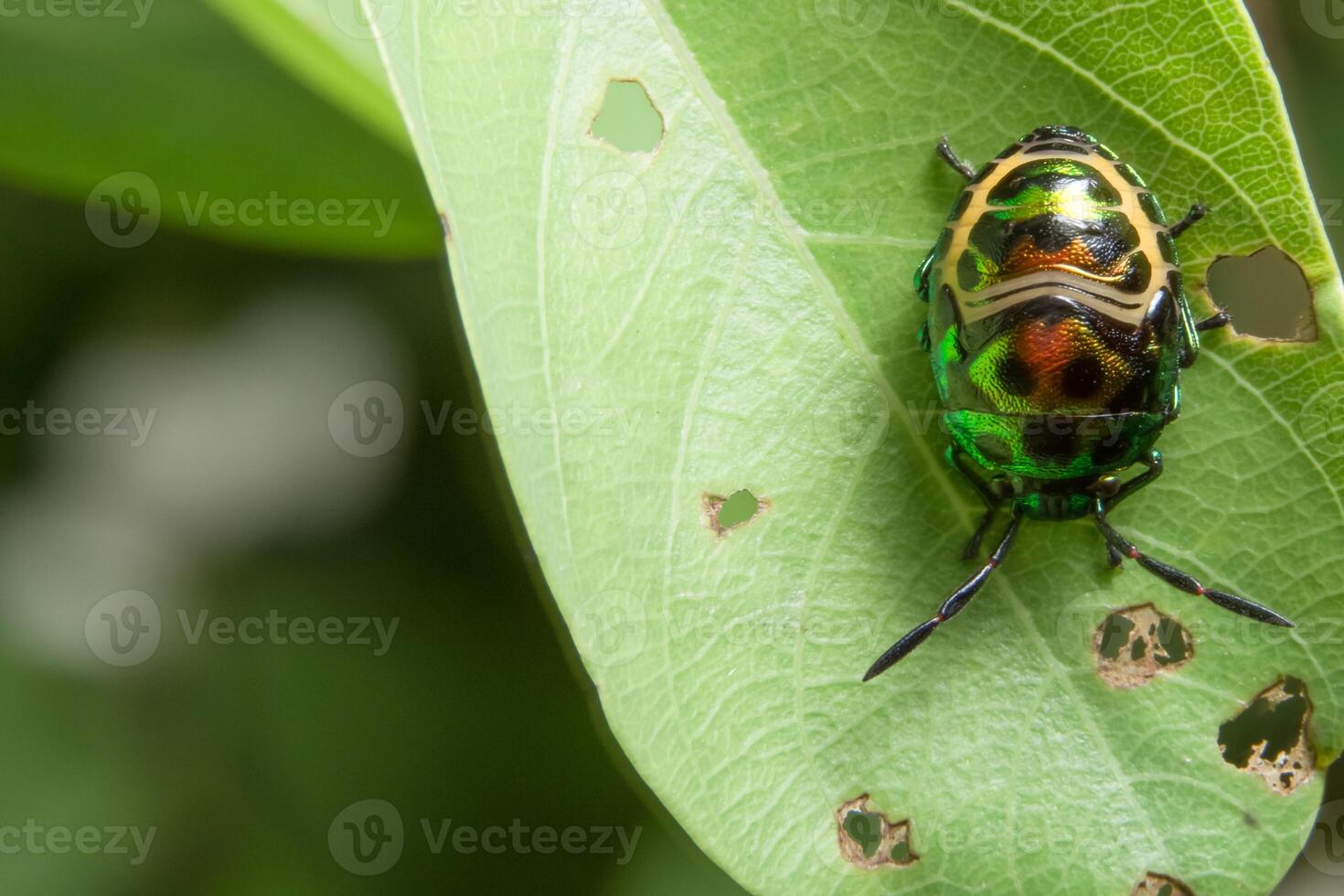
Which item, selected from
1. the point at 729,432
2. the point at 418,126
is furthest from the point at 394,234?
the point at 729,432

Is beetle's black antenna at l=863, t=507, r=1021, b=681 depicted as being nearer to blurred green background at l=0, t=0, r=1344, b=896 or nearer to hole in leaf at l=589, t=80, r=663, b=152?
hole in leaf at l=589, t=80, r=663, b=152

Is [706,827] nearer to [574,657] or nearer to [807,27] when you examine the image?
[574,657]

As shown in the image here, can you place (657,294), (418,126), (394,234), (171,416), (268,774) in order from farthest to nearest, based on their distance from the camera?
(171,416)
(268,774)
(394,234)
(657,294)
(418,126)

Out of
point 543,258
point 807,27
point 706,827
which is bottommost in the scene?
point 706,827

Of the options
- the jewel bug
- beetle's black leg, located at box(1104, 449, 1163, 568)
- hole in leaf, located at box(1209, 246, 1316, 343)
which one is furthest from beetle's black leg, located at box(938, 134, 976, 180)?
beetle's black leg, located at box(1104, 449, 1163, 568)

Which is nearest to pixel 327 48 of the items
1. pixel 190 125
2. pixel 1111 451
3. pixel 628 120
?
pixel 190 125

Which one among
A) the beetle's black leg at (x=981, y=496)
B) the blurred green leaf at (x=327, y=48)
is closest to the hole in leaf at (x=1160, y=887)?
the beetle's black leg at (x=981, y=496)
